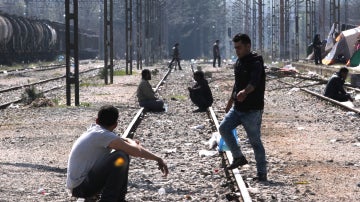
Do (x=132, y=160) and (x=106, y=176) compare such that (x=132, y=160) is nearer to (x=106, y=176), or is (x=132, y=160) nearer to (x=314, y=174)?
(x=314, y=174)

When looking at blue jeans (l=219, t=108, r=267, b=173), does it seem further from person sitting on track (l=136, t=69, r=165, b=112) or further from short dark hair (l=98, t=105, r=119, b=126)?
person sitting on track (l=136, t=69, r=165, b=112)

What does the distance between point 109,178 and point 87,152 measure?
0.97ft

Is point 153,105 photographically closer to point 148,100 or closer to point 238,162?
point 148,100

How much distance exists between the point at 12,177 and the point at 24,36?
153ft

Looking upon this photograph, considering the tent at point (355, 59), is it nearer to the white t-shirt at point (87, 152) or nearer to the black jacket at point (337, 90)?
the black jacket at point (337, 90)

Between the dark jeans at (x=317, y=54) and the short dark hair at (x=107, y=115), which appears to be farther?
the dark jeans at (x=317, y=54)

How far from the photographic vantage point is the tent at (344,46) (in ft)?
140

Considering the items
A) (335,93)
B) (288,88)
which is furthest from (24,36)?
(335,93)

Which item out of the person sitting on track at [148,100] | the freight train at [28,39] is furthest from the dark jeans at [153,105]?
the freight train at [28,39]

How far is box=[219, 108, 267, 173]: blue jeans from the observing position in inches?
359

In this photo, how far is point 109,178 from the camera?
7.03m

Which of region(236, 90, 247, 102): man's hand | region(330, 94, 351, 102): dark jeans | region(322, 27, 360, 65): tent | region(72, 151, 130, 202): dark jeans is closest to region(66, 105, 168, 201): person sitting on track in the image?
region(72, 151, 130, 202): dark jeans

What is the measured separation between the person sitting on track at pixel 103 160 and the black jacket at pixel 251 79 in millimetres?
2156

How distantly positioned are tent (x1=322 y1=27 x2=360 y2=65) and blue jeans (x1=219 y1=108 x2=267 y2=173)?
34373mm
